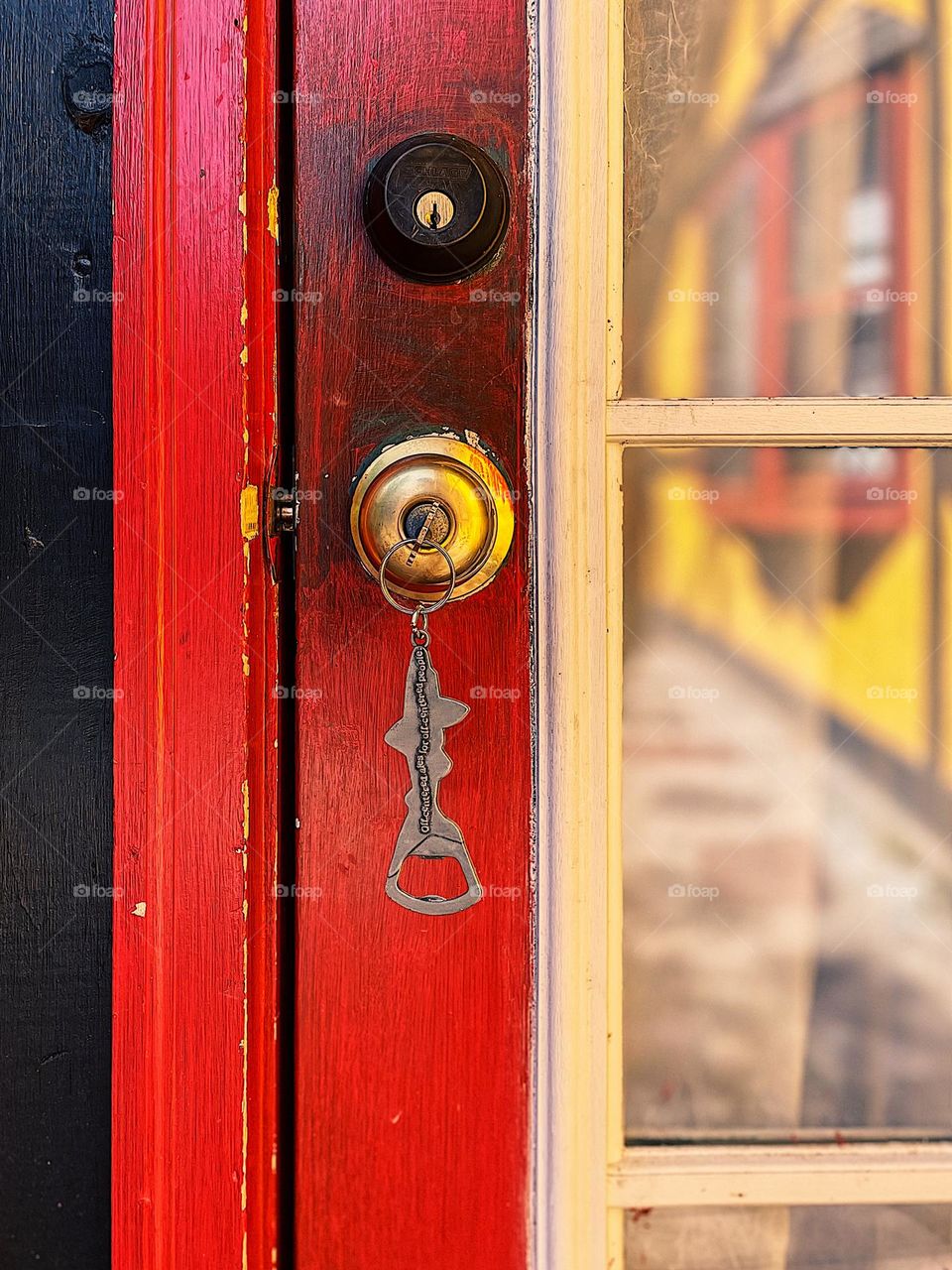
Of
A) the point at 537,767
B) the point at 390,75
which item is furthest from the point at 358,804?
the point at 390,75

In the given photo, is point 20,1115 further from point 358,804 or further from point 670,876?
point 670,876

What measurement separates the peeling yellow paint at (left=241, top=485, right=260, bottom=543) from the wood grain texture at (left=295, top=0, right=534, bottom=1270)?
30 mm

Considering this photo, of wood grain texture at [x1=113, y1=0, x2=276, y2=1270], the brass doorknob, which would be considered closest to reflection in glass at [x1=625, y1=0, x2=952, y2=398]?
the brass doorknob

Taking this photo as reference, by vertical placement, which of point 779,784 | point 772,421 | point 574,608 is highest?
point 772,421

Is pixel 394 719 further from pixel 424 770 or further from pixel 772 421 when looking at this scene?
pixel 772 421

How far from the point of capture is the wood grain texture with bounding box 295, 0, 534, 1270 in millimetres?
495

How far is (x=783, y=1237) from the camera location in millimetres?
521

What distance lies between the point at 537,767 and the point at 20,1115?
16.1 inches

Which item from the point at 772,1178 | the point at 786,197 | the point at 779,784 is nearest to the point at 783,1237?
the point at 772,1178

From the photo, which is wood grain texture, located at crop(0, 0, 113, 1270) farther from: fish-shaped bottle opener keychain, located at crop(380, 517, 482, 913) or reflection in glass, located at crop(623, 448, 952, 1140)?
reflection in glass, located at crop(623, 448, 952, 1140)

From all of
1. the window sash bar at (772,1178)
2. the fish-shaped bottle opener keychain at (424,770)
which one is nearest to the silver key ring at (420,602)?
the fish-shaped bottle opener keychain at (424,770)

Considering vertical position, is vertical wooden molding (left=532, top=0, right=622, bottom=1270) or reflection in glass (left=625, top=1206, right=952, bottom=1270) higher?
vertical wooden molding (left=532, top=0, right=622, bottom=1270)

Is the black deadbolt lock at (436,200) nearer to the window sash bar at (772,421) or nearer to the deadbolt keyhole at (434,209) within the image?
the deadbolt keyhole at (434,209)

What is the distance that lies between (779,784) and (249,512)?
1.26ft
